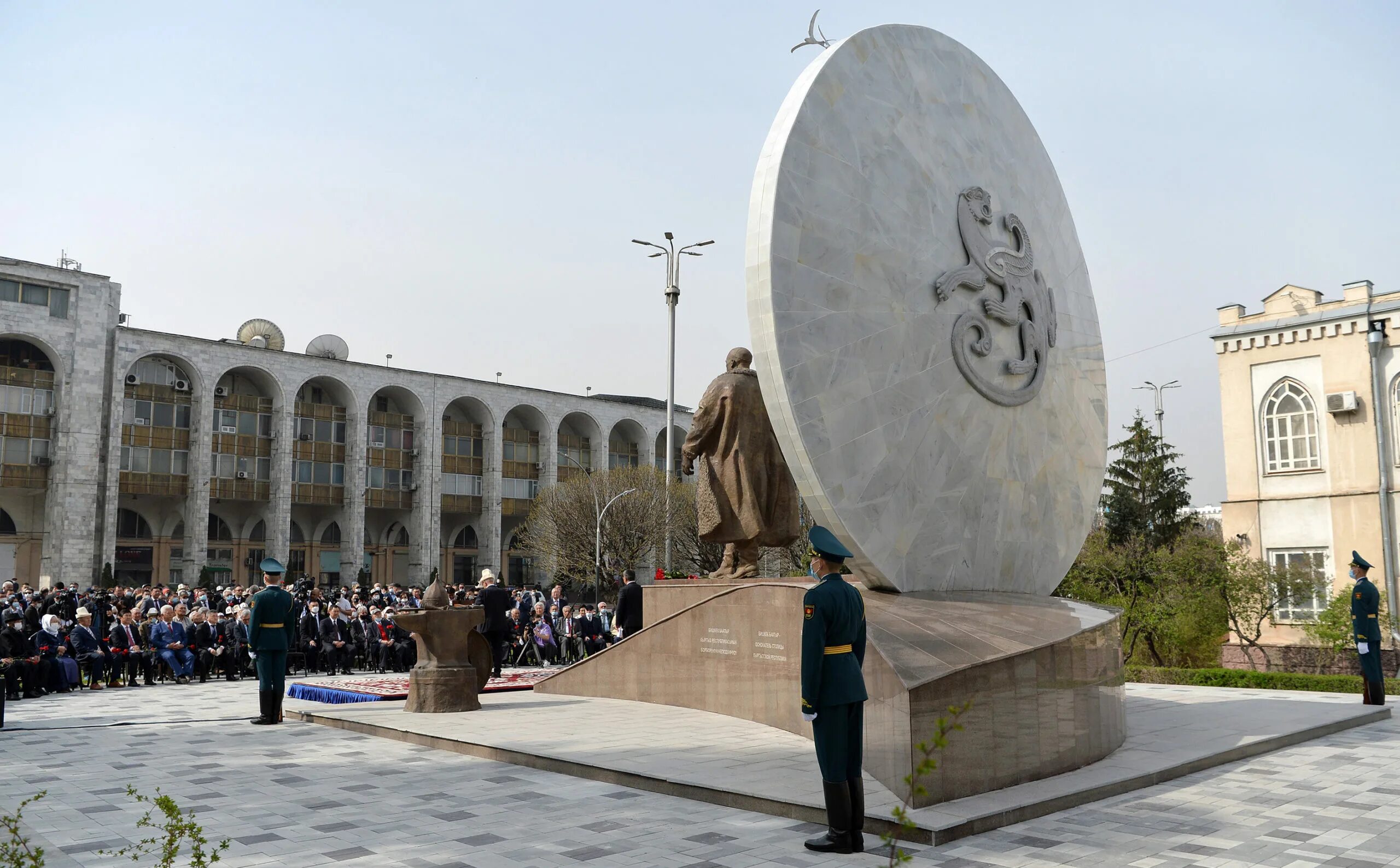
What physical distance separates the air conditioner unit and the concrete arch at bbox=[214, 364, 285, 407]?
41.1 meters

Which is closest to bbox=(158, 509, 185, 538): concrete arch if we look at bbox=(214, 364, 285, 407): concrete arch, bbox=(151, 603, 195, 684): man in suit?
bbox=(214, 364, 285, 407): concrete arch

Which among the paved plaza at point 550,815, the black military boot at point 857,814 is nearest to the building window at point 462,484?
the paved plaza at point 550,815

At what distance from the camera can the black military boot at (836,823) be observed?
5715mm

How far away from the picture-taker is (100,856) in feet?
18.5

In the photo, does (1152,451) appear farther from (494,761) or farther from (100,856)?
(100,856)

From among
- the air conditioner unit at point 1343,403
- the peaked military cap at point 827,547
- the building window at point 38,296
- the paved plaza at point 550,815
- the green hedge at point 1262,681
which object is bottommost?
the green hedge at point 1262,681

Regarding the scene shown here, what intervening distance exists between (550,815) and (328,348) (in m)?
47.6

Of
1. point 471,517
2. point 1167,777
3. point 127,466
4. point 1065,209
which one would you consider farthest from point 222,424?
point 1167,777

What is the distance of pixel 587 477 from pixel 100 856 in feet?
124

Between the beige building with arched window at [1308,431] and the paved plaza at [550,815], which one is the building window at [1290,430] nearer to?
the beige building with arched window at [1308,431]

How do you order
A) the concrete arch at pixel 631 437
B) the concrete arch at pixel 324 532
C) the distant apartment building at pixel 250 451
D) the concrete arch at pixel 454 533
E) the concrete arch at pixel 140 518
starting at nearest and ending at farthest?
1. the distant apartment building at pixel 250 451
2. the concrete arch at pixel 140 518
3. the concrete arch at pixel 324 532
4. the concrete arch at pixel 454 533
5. the concrete arch at pixel 631 437

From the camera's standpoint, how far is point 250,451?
46.9 metres

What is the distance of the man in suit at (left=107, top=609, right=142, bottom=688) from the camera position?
17.5m

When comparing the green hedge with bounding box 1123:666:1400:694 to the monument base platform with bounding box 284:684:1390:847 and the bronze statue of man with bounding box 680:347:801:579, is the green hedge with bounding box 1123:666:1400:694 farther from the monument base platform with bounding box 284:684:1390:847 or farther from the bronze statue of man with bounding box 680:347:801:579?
the bronze statue of man with bounding box 680:347:801:579
